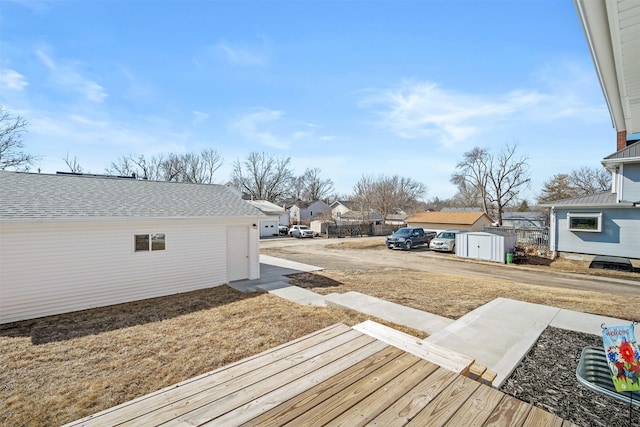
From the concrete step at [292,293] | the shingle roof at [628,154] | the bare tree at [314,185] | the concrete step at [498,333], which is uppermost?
the bare tree at [314,185]

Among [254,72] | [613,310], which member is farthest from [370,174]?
[613,310]

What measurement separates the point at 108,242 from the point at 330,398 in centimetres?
832

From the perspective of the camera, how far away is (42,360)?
4.95m

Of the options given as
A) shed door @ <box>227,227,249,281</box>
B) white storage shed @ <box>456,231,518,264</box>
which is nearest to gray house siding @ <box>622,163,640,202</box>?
white storage shed @ <box>456,231,518,264</box>

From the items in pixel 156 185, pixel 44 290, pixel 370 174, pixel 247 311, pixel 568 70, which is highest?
pixel 370 174

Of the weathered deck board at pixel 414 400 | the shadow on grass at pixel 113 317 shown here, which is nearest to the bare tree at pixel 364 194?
the shadow on grass at pixel 113 317

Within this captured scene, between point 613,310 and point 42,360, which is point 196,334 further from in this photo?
point 613,310

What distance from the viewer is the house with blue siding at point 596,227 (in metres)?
14.3

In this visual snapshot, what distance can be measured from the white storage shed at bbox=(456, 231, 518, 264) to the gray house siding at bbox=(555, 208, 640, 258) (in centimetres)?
266

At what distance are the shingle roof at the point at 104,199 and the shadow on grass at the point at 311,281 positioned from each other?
2942 millimetres

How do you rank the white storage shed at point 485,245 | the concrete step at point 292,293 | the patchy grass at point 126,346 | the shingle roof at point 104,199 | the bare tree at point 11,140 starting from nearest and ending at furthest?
1. the patchy grass at point 126,346
2. the shingle roof at point 104,199
3. the concrete step at point 292,293
4. the white storage shed at point 485,245
5. the bare tree at point 11,140

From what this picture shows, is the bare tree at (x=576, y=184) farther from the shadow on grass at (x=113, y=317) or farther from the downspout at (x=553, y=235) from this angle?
the shadow on grass at (x=113, y=317)

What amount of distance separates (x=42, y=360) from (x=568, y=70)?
10.8 meters

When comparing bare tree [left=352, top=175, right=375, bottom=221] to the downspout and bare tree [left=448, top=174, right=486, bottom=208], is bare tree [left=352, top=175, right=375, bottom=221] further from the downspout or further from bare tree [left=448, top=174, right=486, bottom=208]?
the downspout
